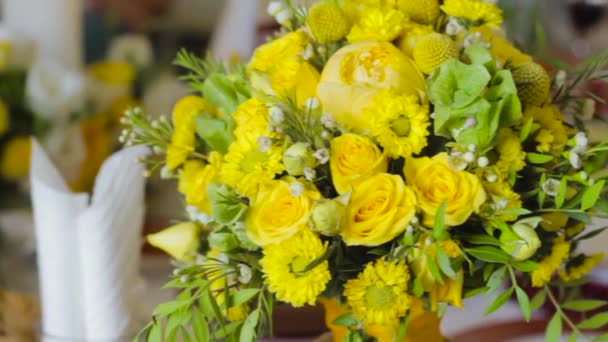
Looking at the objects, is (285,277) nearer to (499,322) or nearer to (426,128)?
(426,128)

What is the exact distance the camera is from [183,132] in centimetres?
56

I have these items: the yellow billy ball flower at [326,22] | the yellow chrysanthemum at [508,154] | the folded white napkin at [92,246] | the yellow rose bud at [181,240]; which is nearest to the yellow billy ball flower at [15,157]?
the folded white napkin at [92,246]

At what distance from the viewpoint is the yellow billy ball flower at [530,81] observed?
49cm

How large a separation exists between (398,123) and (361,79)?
0.13 feet

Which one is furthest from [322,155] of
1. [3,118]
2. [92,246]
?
[3,118]

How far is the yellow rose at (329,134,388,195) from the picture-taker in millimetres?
459

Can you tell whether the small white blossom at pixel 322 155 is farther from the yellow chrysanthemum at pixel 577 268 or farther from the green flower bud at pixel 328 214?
the yellow chrysanthemum at pixel 577 268

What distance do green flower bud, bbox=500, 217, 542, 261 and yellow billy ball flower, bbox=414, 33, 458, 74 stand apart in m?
0.11

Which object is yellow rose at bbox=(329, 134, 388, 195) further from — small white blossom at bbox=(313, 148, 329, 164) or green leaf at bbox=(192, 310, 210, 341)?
green leaf at bbox=(192, 310, 210, 341)

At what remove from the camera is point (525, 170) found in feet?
1.63

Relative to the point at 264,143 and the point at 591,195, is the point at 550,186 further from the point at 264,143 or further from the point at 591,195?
the point at 264,143

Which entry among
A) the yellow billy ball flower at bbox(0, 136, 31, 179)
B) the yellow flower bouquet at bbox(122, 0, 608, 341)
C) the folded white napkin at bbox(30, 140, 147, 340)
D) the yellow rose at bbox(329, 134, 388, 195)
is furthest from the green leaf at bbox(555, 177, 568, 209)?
the yellow billy ball flower at bbox(0, 136, 31, 179)

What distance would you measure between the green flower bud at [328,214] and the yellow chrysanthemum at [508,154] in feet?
0.32

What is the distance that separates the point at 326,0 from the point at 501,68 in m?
0.13
